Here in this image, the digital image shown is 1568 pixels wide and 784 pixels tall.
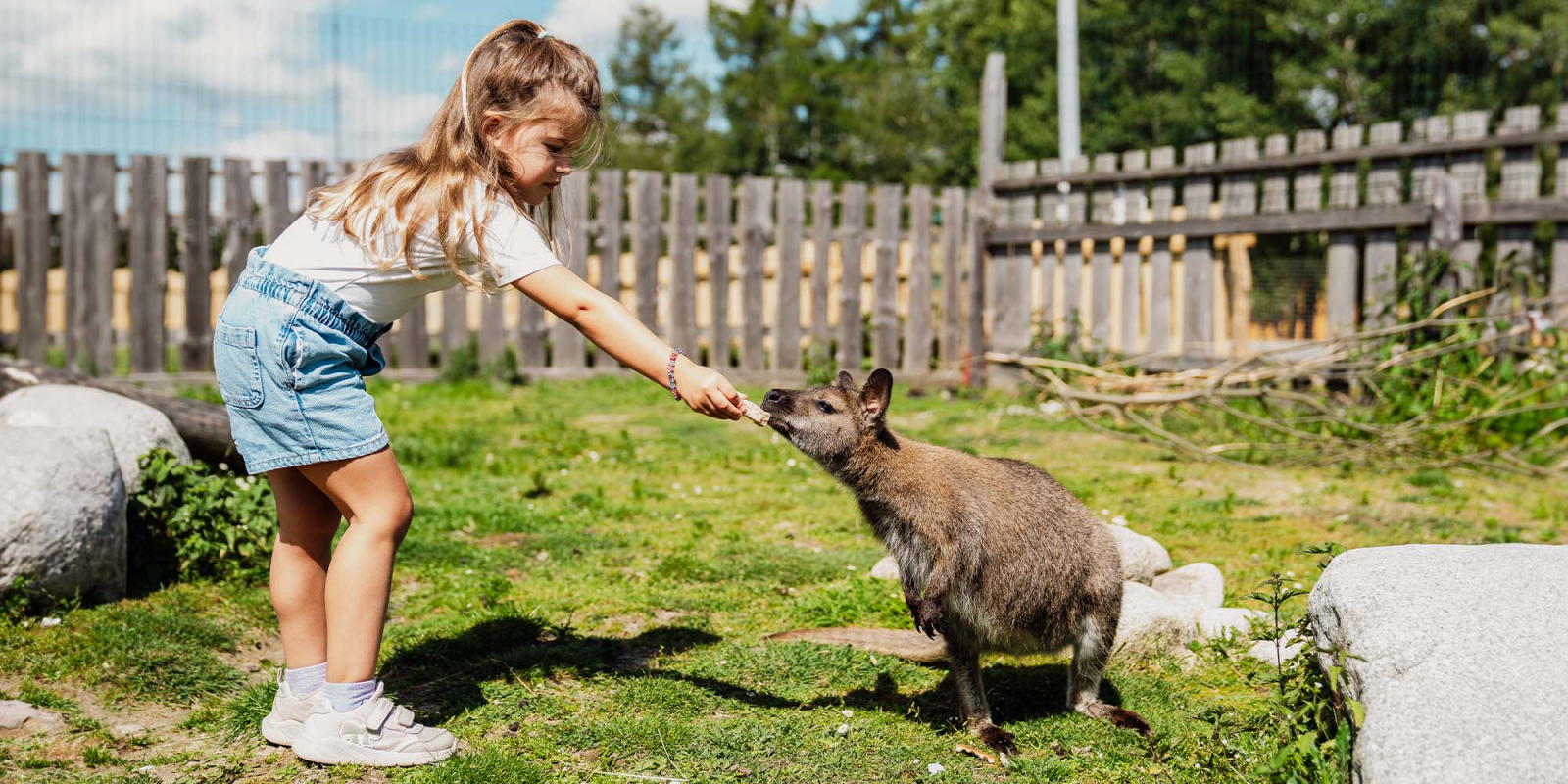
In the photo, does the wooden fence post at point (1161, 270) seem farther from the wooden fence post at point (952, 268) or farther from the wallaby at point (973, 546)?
the wallaby at point (973, 546)

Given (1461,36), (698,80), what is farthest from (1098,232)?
(698,80)

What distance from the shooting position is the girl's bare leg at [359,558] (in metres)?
3.59

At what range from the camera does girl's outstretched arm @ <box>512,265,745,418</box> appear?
11.8ft

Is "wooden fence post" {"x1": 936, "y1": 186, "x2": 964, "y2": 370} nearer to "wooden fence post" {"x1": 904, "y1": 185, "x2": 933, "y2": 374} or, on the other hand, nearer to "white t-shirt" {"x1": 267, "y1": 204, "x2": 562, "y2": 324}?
"wooden fence post" {"x1": 904, "y1": 185, "x2": 933, "y2": 374}

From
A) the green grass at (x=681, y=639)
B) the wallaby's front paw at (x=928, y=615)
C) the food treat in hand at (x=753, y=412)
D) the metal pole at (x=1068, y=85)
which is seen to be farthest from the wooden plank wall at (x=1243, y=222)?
the food treat in hand at (x=753, y=412)

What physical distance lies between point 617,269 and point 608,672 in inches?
335

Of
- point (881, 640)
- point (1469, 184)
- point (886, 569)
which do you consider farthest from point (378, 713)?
point (1469, 184)

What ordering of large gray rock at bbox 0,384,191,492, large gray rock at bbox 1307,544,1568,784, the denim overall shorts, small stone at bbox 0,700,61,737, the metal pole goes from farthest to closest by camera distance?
1. the metal pole
2. large gray rock at bbox 0,384,191,492
3. small stone at bbox 0,700,61,737
4. the denim overall shorts
5. large gray rock at bbox 1307,544,1568,784


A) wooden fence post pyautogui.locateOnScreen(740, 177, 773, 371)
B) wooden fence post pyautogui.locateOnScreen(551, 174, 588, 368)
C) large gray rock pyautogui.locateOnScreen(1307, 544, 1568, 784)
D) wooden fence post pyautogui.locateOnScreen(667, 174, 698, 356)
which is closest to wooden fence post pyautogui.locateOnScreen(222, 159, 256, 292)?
wooden fence post pyautogui.locateOnScreen(551, 174, 588, 368)

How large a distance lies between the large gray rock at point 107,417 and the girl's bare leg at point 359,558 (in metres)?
2.37

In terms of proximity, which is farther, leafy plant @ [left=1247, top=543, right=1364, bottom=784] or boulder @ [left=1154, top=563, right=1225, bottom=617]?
boulder @ [left=1154, top=563, right=1225, bottom=617]

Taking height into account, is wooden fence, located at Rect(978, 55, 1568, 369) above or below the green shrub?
above

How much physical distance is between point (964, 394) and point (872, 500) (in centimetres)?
821

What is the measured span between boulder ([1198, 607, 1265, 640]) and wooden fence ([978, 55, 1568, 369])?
536 centimetres
